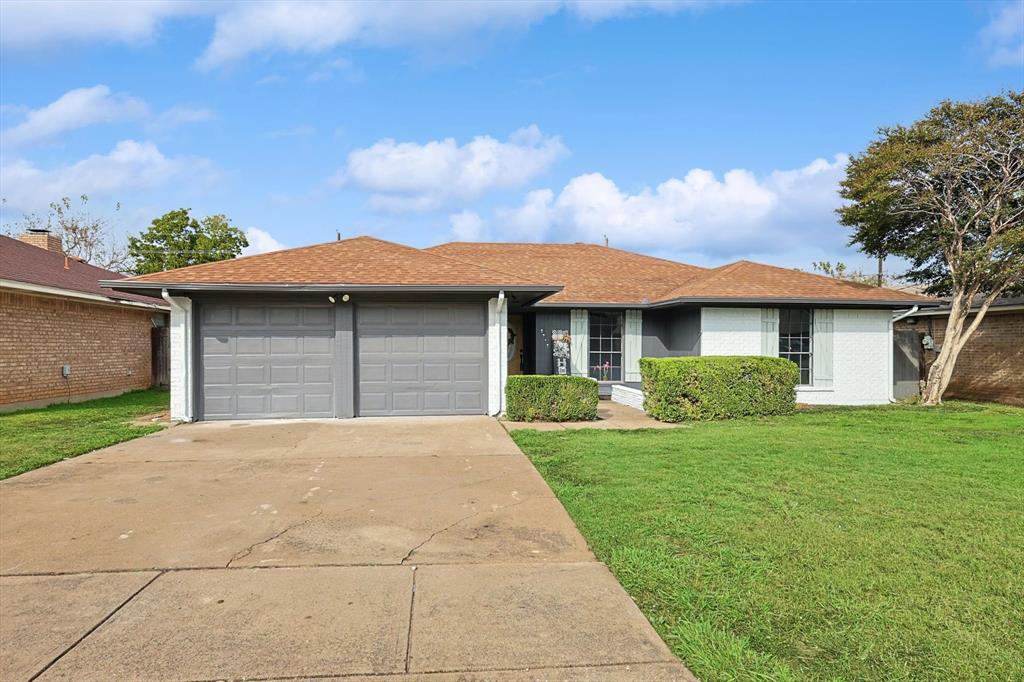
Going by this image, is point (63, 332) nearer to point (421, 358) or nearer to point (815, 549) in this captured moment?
point (421, 358)

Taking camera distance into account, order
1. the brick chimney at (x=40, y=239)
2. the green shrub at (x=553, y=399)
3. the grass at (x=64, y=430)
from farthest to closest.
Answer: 1. the brick chimney at (x=40, y=239)
2. the green shrub at (x=553, y=399)
3. the grass at (x=64, y=430)

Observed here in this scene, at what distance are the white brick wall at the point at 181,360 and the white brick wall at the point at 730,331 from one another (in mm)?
11555

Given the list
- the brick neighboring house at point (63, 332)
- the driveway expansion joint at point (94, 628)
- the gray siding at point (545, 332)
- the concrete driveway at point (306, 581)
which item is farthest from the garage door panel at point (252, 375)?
the driveway expansion joint at point (94, 628)

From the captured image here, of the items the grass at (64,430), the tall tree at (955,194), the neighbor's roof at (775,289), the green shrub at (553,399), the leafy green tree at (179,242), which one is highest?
the leafy green tree at (179,242)

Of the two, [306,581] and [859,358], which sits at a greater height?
[859,358]

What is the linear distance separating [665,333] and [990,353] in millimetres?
9267

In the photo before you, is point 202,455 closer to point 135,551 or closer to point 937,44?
point 135,551

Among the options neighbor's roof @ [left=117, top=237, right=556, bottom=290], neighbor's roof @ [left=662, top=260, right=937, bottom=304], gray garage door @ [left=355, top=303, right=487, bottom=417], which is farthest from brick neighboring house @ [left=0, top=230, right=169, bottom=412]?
neighbor's roof @ [left=662, top=260, right=937, bottom=304]

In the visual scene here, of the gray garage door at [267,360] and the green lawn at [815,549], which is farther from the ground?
the gray garage door at [267,360]

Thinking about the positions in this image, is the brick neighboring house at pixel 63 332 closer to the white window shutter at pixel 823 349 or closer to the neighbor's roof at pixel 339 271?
the neighbor's roof at pixel 339 271

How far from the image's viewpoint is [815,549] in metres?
4.30

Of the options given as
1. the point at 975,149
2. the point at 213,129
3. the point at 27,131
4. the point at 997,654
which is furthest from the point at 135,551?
the point at 27,131

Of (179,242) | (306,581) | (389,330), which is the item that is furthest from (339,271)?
(179,242)

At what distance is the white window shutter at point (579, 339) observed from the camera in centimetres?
1634
